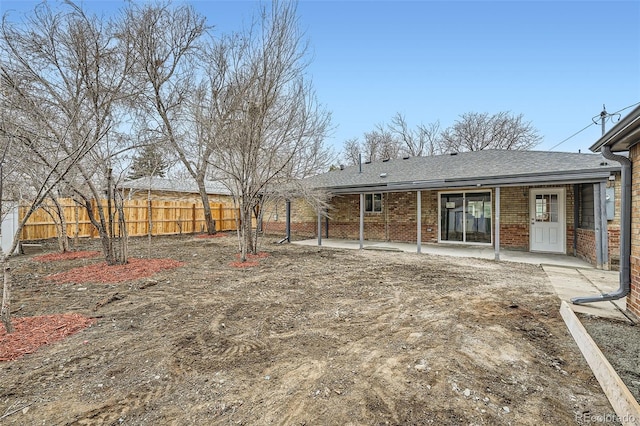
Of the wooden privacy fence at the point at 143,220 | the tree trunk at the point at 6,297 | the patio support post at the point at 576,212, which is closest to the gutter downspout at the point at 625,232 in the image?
the patio support post at the point at 576,212

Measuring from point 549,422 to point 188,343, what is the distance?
130 inches

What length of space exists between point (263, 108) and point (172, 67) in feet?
28.6

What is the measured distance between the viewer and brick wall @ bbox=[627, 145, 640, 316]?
3.91 metres

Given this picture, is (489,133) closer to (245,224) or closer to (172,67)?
(172,67)

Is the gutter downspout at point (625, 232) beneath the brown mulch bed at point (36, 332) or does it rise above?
above

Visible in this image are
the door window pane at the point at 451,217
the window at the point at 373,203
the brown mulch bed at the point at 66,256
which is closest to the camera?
the brown mulch bed at the point at 66,256

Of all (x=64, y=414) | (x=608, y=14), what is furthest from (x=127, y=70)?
(x=608, y=14)

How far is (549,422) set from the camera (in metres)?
2.08

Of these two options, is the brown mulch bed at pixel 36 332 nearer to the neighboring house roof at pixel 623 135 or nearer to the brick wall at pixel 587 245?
the neighboring house roof at pixel 623 135

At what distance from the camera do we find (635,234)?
4.02 m

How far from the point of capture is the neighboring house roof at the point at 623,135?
3.15 meters

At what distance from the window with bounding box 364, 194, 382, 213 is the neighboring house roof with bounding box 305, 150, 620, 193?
36.4 inches

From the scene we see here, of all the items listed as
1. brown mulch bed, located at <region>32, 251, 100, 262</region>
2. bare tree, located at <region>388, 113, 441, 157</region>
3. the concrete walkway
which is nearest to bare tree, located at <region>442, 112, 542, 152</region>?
bare tree, located at <region>388, 113, 441, 157</region>

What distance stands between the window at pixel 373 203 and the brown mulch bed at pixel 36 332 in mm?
11174
